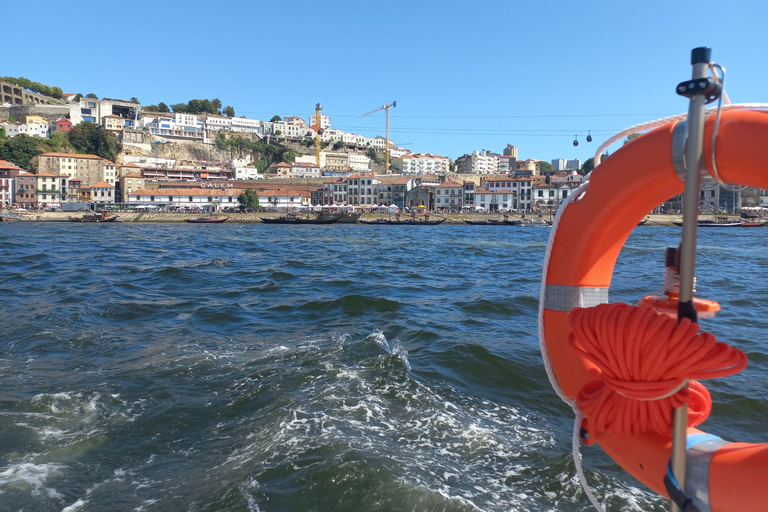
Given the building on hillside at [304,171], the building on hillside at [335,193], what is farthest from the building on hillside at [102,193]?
the building on hillside at [304,171]

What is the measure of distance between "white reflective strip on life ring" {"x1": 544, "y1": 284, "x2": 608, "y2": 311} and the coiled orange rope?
23cm

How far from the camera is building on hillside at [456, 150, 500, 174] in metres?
99.4

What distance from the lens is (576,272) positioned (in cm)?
194

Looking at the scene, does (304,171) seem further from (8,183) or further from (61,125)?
(8,183)

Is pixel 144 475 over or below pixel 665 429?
below

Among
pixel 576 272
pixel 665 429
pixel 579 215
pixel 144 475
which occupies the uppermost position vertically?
pixel 579 215

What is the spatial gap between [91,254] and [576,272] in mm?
19099

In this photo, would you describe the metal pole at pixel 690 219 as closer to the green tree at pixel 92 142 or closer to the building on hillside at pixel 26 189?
the building on hillside at pixel 26 189

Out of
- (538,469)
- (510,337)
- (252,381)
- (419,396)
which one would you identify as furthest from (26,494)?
(510,337)

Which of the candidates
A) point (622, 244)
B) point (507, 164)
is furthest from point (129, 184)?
point (507, 164)

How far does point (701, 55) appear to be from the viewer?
1511mm

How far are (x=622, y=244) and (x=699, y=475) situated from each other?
2.60 feet

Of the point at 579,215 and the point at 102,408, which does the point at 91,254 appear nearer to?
the point at 102,408

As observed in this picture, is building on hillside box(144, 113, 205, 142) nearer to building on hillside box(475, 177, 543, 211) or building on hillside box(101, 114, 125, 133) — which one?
building on hillside box(101, 114, 125, 133)
